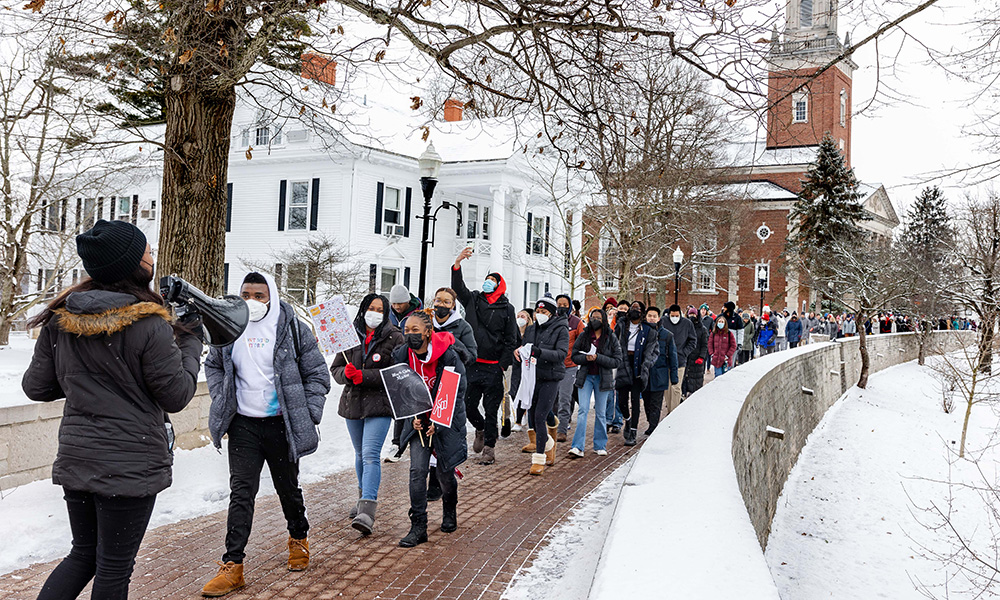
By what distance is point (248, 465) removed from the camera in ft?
15.0

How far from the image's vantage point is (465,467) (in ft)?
27.5

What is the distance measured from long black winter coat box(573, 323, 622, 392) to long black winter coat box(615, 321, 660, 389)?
1239 millimetres

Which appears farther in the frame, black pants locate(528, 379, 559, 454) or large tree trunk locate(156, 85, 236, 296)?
large tree trunk locate(156, 85, 236, 296)

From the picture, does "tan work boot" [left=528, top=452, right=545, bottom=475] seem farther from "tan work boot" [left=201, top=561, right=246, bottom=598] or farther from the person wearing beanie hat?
"tan work boot" [left=201, top=561, right=246, bottom=598]

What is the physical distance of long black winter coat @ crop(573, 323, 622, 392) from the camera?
30.1ft

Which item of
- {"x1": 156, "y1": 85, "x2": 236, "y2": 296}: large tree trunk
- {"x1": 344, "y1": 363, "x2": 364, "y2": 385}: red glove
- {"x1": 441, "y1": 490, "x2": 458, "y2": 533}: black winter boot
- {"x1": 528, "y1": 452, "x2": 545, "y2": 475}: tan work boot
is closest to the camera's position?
{"x1": 441, "y1": 490, "x2": 458, "y2": 533}: black winter boot

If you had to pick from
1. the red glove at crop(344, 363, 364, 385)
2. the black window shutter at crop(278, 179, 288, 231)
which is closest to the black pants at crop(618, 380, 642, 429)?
the red glove at crop(344, 363, 364, 385)

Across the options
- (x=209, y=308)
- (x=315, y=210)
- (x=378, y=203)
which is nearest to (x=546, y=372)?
(x=209, y=308)

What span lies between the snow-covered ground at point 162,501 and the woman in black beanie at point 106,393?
88.6 inches

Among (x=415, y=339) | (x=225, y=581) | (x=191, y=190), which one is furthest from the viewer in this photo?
(x=191, y=190)

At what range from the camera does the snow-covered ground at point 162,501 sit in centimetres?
521

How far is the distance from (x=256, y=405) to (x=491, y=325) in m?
4.27

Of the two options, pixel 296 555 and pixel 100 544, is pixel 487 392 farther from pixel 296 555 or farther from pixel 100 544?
pixel 100 544

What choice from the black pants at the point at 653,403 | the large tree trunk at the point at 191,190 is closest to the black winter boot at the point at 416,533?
the large tree trunk at the point at 191,190
